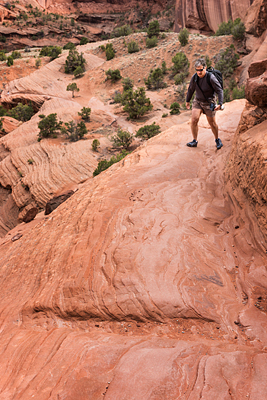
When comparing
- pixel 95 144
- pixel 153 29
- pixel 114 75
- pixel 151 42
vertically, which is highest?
pixel 153 29

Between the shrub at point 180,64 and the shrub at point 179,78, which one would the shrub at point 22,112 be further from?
the shrub at point 180,64

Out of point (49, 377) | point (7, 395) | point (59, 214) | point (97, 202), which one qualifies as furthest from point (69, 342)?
point (59, 214)

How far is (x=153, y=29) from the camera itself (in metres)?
33.6

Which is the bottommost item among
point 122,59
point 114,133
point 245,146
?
point 114,133

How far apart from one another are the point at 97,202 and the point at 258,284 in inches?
131

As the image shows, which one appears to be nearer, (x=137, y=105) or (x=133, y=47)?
(x=137, y=105)

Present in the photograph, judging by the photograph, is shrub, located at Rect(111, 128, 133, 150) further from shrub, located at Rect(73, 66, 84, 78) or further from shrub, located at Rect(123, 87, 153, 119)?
shrub, located at Rect(73, 66, 84, 78)

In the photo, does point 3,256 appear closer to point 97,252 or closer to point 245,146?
point 97,252

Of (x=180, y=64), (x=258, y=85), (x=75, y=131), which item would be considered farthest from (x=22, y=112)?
(x=258, y=85)

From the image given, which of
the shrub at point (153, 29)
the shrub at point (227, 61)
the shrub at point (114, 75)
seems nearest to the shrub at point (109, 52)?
the shrub at point (153, 29)

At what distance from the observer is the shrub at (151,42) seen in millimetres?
32688

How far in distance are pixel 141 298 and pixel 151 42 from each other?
3667cm

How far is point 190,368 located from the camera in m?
2.19

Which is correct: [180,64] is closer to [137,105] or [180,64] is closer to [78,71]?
[137,105]
